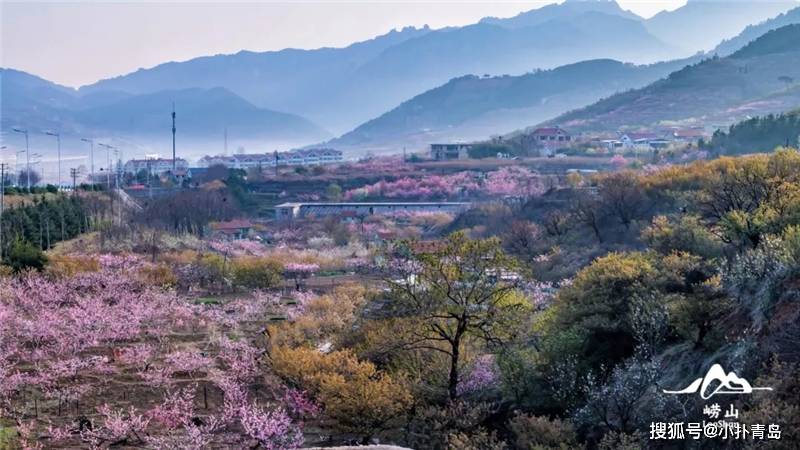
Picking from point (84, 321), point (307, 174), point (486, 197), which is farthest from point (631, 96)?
point (84, 321)

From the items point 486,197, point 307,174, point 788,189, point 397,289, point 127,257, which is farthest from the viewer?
point 307,174

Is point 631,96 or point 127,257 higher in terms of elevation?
point 631,96

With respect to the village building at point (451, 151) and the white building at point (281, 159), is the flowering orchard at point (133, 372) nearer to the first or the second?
the village building at point (451, 151)

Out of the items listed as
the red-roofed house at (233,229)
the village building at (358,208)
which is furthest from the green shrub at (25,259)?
the village building at (358,208)

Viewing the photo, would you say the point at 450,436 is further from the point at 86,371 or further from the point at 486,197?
the point at 486,197

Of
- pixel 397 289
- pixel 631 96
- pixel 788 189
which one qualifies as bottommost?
pixel 397 289

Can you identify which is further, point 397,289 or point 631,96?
point 631,96
